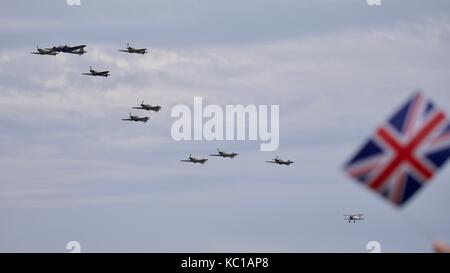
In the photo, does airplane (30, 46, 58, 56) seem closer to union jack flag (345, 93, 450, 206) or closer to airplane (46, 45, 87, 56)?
airplane (46, 45, 87, 56)

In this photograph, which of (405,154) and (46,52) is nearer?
(405,154)

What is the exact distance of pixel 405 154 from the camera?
56.5m

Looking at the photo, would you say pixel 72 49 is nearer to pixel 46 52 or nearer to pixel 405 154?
pixel 46 52

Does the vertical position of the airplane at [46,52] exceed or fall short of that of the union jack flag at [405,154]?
it exceeds it

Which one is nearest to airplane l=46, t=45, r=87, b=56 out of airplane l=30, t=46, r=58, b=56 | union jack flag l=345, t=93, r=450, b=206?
airplane l=30, t=46, r=58, b=56

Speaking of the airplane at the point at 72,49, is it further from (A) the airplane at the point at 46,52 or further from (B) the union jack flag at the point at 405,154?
(B) the union jack flag at the point at 405,154

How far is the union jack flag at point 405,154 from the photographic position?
5472 centimetres

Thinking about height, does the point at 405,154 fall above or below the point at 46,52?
below

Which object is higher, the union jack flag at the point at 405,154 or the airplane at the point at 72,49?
the airplane at the point at 72,49

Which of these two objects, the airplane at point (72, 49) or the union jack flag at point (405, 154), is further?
the airplane at point (72, 49)

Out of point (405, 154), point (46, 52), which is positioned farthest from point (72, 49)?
point (405, 154)

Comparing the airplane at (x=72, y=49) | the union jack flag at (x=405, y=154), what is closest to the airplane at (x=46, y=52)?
the airplane at (x=72, y=49)
